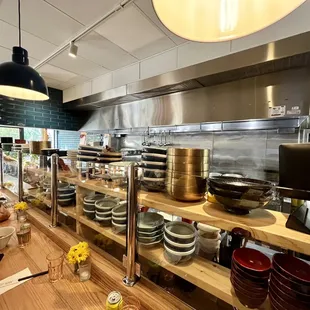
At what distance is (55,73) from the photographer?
10.1 feet

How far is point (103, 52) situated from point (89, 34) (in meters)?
0.40

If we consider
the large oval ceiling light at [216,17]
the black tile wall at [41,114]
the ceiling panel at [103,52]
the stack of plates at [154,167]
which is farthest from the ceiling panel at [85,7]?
the black tile wall at [41,114]

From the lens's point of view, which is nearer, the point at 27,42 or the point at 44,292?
the point at 44,292

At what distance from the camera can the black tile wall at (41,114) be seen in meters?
3.29

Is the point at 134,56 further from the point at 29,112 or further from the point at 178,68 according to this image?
the point at 29,112

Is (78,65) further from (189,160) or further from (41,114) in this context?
(189,160)

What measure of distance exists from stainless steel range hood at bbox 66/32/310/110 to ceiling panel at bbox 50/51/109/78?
444 mm

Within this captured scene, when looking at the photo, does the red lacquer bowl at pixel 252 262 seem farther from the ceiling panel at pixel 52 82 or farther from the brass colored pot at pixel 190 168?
the ceiling panel at pixel 52 82

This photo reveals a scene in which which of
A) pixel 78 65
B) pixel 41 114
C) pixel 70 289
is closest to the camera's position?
pixel 70 289

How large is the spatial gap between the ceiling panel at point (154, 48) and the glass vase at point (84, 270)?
2232 mm

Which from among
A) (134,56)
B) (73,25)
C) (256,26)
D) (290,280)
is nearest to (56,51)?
(73,25)

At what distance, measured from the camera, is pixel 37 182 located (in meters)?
1.73

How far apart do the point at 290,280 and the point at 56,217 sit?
126 cm

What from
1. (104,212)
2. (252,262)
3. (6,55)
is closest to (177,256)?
(252,262)
